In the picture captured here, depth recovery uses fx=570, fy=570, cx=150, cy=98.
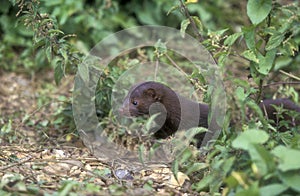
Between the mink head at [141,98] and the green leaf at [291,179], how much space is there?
7.54 feet

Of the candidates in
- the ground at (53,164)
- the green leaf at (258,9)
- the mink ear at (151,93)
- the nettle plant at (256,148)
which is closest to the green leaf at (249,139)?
the nettle plant at (256,148)

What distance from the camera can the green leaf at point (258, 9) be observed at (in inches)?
155

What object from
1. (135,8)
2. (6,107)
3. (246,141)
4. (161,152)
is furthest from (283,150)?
(135,8)

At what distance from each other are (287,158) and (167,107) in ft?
7.49

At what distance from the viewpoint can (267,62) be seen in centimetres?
418

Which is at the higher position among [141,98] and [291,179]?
[141,98]

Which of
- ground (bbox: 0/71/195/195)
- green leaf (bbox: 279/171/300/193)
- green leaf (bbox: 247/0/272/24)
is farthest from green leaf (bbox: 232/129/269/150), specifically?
green leaf (bbox: 247/0/272/24)

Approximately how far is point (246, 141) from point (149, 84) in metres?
2.21

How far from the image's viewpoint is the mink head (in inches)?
203

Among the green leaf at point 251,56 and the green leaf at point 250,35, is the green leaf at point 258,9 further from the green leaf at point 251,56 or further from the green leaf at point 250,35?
the green leaf at point 251,56

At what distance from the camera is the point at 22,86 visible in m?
6.79

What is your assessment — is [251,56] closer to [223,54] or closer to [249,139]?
[223,54]

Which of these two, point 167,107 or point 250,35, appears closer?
point 250,35

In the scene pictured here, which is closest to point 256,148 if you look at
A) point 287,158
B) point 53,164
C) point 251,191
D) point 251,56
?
point 287,158
